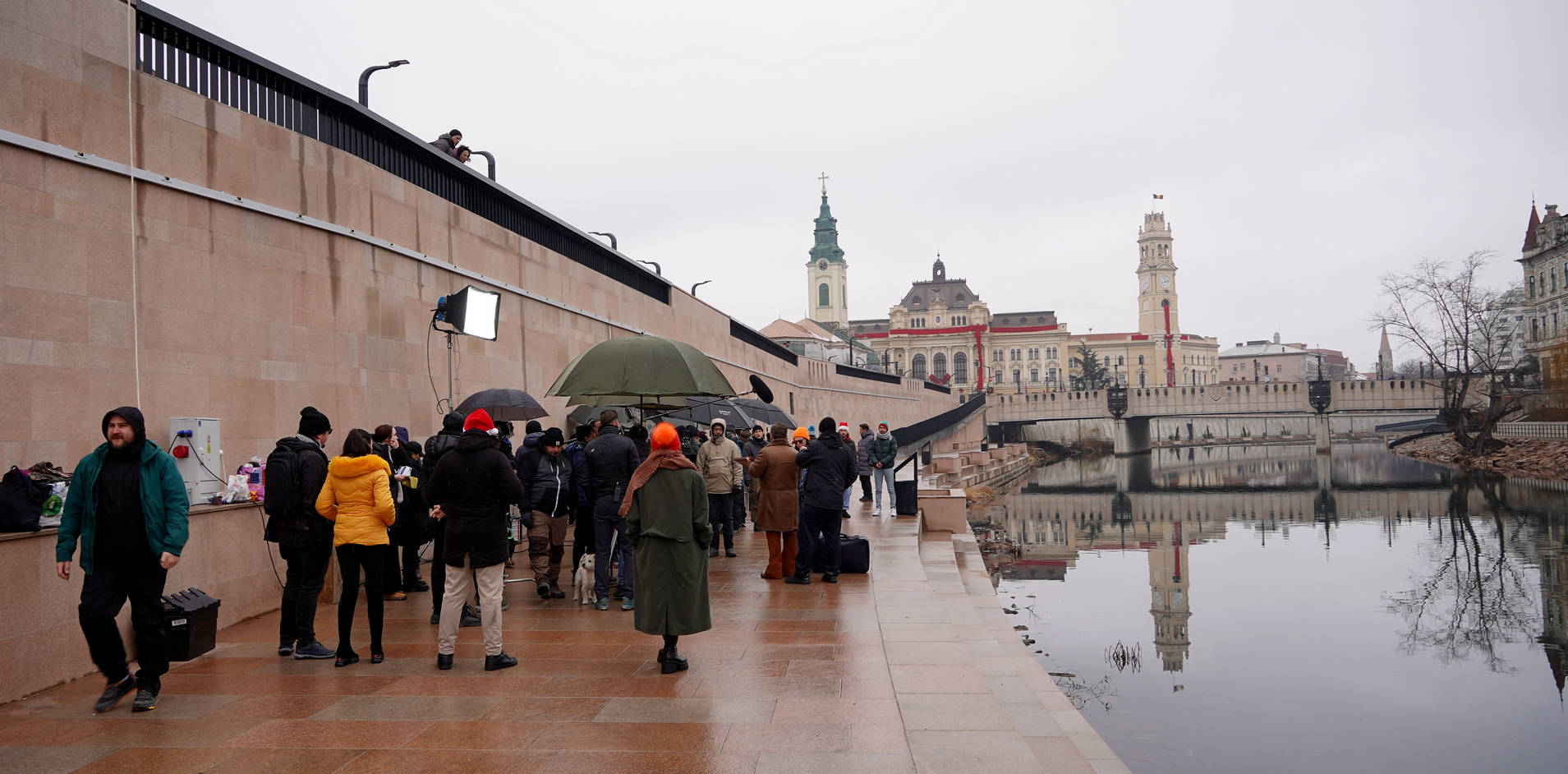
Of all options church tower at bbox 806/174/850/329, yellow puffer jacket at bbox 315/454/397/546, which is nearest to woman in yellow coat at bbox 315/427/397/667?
yellow puffer jacket at bbox 315/454/397/546

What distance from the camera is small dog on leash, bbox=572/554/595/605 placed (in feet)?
27.6

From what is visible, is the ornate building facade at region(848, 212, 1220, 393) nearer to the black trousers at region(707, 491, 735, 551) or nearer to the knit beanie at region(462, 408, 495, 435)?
the black trousers at region(707, 491, 735, 551)

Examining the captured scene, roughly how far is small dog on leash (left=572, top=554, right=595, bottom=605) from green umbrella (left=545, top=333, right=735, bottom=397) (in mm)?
1546

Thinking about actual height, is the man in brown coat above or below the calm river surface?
above

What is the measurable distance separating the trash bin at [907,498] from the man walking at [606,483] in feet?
A: 27.8

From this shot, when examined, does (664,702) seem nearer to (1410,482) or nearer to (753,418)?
(753,418)

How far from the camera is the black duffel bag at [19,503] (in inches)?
220

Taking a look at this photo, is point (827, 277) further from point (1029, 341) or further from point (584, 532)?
point (584, 532)

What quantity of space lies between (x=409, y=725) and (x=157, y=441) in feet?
12.7

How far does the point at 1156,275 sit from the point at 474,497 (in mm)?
148362

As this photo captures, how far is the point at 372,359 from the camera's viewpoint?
10062 millimetres

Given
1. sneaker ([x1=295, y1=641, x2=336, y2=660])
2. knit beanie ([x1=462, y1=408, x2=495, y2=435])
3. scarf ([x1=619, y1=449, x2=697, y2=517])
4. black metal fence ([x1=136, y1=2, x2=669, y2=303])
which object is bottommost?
sneaker ([x1=295, y1=641, x2=336, y2=660])

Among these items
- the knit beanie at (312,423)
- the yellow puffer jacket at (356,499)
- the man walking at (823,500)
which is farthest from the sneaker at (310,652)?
the man walking at (823,500)

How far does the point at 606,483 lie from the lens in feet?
26.0
